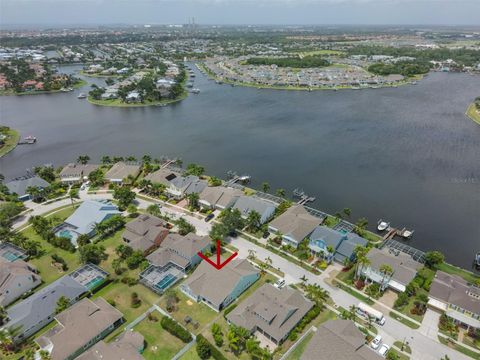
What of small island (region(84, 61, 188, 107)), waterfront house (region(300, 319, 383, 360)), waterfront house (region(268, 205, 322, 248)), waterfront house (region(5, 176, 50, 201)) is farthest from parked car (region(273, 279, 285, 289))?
small island (region(84, 61, 188, 107))

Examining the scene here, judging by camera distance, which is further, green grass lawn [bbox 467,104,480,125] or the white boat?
green grass lawn [bbox 467,104,480,125]

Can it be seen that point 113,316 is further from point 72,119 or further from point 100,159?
point 72,119

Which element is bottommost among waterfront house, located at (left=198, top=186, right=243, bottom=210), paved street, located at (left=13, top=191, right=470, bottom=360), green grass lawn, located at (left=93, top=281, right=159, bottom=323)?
green grass lawn, located at (left=93, top=281, right=159, bottom=323)

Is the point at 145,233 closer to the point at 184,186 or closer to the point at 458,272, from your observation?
the point at 184,186

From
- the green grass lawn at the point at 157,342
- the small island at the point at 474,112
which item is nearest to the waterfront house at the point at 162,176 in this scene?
the green grass lawn at the point at 157,342

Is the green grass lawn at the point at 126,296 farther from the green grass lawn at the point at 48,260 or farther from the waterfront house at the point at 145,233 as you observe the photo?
the green grass lawn at the point at 48,260

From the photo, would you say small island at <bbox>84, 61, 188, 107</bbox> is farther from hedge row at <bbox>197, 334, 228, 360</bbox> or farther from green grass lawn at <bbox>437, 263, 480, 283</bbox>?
green grass lawn at <bbox>437, 263, 480, 283</bbox>

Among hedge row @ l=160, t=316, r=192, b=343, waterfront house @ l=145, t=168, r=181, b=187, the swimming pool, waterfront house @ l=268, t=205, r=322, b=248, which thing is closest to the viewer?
hedge row @ l=160, t=316, r=192, b=343
